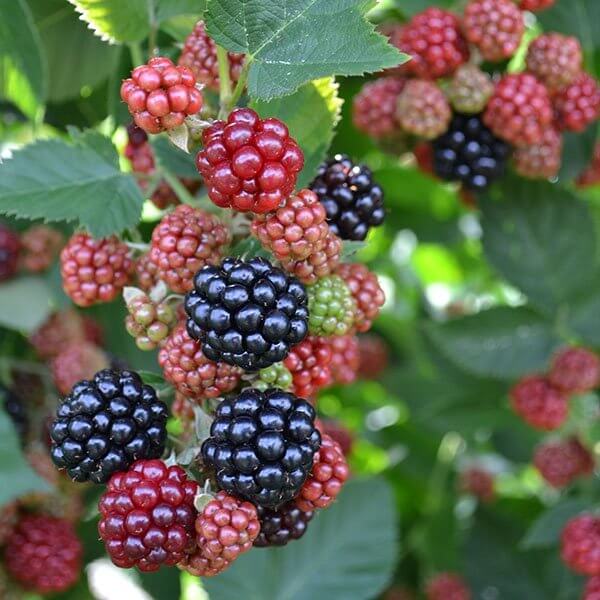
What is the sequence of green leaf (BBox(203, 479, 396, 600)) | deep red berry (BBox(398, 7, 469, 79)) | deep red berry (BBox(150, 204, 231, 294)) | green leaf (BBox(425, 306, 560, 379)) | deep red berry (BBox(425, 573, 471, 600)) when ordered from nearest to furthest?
1. deep red berry (BBox(150, 204, 231, 294))
2. deep red berry (BBox(398, 7, 469, 79))
3. green leaf (BBox(203, 479, 396, 600))
4. green leaf (BBox(425, 306, 560, 379))
5. deep red berry (BBox(425, 573, 471, 600))

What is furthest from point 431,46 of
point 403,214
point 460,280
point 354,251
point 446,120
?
point 460,280

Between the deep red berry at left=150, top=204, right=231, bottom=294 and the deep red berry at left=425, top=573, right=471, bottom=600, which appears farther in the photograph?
the deep red berry at left=425, top=573, right=471, bottom=600

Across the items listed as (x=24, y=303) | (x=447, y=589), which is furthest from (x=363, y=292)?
(x=447, y=589)

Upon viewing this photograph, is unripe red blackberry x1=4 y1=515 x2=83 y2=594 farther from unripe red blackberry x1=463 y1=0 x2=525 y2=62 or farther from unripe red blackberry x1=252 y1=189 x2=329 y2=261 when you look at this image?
unripe red blackberry x1=463 y1=0 x2=525 y2=62

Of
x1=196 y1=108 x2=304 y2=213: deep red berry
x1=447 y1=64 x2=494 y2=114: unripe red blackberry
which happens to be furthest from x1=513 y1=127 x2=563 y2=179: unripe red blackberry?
x1=196 y1=108 x2=304 y2=213: deep red berry

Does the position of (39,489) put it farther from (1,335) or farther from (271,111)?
(271,111)

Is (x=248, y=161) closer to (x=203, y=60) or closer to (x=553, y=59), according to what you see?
(x=203, y=60)

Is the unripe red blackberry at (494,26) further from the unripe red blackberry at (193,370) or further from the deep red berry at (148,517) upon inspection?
the deep red berry at (148,517)

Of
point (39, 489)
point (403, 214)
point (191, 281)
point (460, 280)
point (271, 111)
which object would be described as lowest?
point (460, 280)

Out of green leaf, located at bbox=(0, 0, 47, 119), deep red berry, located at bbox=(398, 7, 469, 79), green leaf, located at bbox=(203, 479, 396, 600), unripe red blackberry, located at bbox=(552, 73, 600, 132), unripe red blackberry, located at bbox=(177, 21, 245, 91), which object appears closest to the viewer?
unripe red blackberry, located at bbox=(177, 21, 245, 91)
